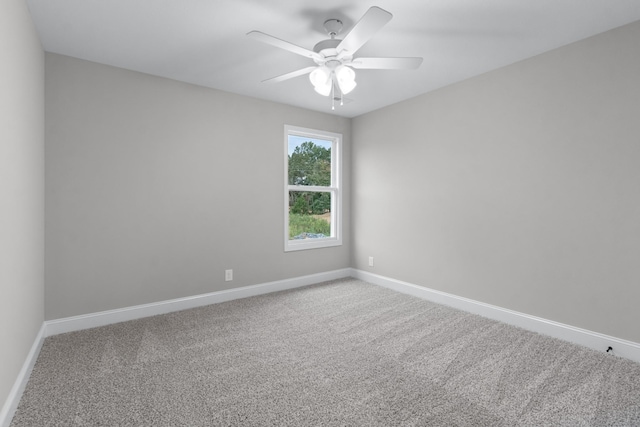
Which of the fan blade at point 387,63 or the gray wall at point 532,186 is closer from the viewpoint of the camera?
the fan blade at point 387,63

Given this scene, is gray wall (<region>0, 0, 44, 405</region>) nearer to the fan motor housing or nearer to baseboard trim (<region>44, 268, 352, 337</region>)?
baseboard trim (<region>44, 268, 352, 337</region>)

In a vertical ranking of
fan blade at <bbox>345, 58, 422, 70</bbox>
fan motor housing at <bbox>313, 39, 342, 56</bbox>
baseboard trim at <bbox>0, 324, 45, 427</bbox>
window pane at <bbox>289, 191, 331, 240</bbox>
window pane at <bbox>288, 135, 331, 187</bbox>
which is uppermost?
fan motor housing at <bbox>313, 39, 342, 56</bbox>

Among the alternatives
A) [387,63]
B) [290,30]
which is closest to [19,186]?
[290,30]

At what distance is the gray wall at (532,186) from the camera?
2260 millimetres

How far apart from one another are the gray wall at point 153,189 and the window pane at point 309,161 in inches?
9.5

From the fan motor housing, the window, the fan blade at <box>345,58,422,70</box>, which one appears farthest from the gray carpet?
the fan motor housing

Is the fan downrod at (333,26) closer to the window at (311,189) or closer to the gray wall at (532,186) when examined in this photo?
the gray wall at (532,186)

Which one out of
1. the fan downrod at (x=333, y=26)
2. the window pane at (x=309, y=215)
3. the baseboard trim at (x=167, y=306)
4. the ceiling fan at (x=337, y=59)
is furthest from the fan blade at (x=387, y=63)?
the baseboard trim at (x=167, y=306)

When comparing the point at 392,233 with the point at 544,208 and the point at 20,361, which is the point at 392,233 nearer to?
the point at 544,208

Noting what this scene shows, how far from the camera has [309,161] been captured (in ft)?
14.0

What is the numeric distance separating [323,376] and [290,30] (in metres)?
2.41

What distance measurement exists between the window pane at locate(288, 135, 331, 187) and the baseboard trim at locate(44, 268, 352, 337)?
130 centimetres

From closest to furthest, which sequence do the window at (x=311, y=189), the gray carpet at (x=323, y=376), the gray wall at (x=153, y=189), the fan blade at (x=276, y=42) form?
1. the gray carpet at (x=323, y=376)
2. the fan blade at (x=276, y=42)
3. the gray wall at (x=153, y=189)
4. the window at (x=311, y=189)

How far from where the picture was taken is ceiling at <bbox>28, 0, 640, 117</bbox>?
6.51 feet
